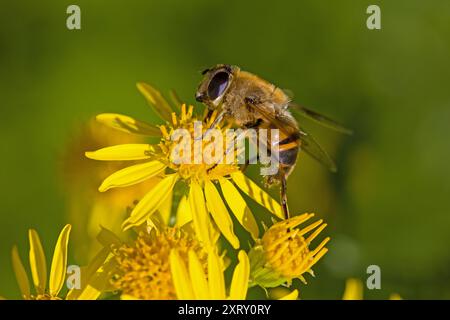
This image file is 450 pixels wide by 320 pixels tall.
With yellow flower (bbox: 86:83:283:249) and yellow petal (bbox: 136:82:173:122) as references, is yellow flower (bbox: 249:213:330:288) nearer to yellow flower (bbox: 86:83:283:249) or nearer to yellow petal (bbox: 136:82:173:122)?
yellow flower (bbox: 86:83:283:249)

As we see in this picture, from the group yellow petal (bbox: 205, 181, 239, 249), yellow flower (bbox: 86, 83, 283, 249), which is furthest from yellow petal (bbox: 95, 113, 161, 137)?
yellow petal (bbox: 205, 181, 239, 249)

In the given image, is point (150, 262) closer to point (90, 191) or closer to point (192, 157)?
point (192, 157)

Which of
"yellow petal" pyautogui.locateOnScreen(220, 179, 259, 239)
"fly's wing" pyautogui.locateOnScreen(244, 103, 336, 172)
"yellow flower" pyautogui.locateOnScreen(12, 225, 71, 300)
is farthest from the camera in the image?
"fly's wing" pyautogui.locateOnScreen(244, 103, 336, 172)

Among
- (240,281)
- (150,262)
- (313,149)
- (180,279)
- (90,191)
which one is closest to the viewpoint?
(180,279)

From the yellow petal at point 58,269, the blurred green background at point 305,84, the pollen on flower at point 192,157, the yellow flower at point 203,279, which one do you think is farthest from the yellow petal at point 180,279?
the blurred green background at point 305,84

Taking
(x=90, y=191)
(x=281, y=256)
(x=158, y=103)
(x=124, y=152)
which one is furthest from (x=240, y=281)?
(x=90, y=191)
